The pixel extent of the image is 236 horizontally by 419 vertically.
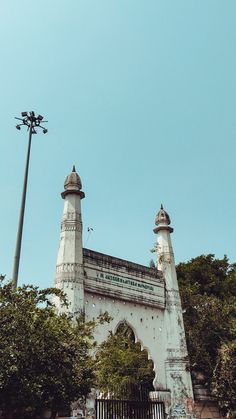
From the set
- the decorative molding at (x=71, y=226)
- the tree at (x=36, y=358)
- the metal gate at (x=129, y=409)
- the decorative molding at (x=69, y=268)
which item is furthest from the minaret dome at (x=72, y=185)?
the metal gate at (x=129, y=409)

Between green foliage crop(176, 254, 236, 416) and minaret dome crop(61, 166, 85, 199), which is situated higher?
minaret dome crop(61, 166, 85, 199)

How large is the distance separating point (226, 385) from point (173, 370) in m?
2.10

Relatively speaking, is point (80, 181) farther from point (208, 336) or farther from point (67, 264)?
point (208, 336)

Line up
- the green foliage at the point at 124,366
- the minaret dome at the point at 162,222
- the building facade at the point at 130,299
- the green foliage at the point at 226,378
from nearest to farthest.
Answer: the building facade at the point at 130,299, the green foliage at the point at 226,378, the green foliage at the point at 124,366, the minaret dome at the point at 162,222

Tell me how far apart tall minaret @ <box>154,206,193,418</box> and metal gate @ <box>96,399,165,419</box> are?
60 cm

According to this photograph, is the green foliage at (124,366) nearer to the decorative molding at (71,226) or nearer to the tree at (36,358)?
the decorative molding at (71,226)

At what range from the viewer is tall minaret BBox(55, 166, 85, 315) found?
13.5 m

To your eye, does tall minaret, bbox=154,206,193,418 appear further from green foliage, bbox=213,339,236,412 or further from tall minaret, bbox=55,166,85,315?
tall minaret, bbox=55,166,85,315

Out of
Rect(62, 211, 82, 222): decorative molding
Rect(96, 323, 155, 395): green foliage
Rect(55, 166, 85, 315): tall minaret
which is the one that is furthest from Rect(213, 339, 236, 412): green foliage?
Rect(62, 211, 82, 222): decorative molding

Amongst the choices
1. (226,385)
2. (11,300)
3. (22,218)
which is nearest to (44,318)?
(11,300)

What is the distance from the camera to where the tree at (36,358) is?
8.93 metres

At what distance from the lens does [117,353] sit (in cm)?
1894

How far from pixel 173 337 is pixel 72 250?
559 cm

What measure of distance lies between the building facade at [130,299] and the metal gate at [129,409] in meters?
0.35
